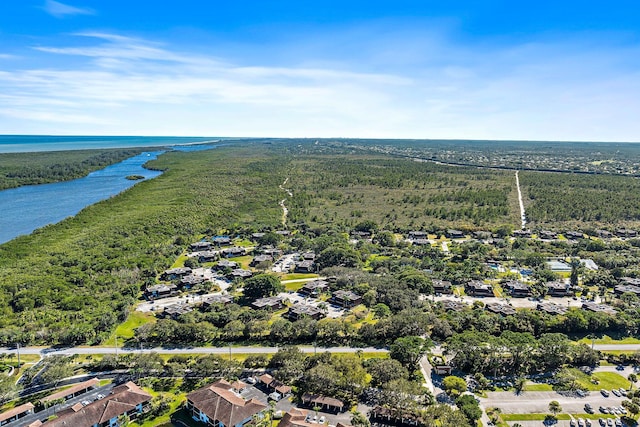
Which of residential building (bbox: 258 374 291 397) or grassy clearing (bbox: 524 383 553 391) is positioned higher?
residential building (bbox: 258 374 291 397)

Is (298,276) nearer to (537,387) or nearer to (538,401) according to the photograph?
(537,387)

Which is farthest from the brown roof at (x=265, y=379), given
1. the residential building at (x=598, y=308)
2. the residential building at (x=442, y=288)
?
the residential building at (x=598, y=308)

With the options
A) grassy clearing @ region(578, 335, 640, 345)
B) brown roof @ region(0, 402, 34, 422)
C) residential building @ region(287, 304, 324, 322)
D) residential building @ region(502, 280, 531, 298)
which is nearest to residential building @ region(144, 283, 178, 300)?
residential building @ region(287, 304, 324, 322)

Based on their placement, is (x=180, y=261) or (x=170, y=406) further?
(x=180, y=261)

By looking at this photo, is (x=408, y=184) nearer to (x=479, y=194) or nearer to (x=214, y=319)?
(x=479, y=194)

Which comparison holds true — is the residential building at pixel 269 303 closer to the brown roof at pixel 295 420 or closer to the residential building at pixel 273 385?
the residential building at pixel 273 385

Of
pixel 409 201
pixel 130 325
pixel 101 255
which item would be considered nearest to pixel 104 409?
pixel 130 325

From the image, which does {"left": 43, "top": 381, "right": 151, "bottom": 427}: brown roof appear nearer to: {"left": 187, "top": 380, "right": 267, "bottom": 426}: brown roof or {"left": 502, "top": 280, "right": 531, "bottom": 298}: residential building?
{"left": 187, "top": 380, "right": 267, "bottom": 426}: brown roof
